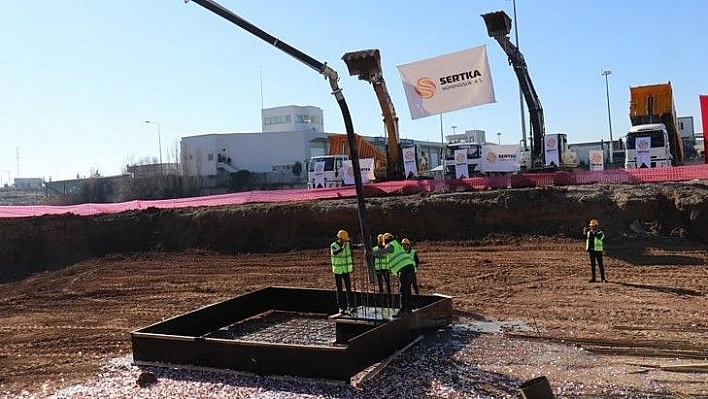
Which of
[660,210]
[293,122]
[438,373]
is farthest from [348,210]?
[293,122]

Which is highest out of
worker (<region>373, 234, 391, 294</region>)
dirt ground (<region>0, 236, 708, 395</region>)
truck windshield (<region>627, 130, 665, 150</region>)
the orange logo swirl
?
the orange logo swirl

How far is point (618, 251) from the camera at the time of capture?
1638cm

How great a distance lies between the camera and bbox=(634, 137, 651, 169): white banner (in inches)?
A: 929

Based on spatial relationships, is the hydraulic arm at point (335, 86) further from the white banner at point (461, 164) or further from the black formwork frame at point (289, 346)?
the white banner at point (461, 164)

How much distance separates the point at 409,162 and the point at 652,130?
9348 mm

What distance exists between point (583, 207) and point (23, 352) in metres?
14.7

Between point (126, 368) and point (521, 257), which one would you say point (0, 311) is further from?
point (521, 257)

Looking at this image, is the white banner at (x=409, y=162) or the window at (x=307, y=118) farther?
the window at (x=307, y=118)

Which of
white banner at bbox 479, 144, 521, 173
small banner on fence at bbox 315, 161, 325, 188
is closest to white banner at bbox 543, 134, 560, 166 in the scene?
white banner at bbox 479, 144, 521, 173

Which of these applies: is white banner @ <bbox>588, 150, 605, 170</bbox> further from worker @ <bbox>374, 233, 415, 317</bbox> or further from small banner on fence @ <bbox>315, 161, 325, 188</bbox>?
worker @ <bbox>374, 233, 415, 317</bbox>

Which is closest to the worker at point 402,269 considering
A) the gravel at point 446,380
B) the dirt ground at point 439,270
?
the gravel at point 446,380

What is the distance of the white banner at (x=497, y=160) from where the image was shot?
27.9m

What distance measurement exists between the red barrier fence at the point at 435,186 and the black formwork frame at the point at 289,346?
11.1 m

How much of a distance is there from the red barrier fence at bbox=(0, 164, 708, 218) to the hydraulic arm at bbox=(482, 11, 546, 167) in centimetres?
297
